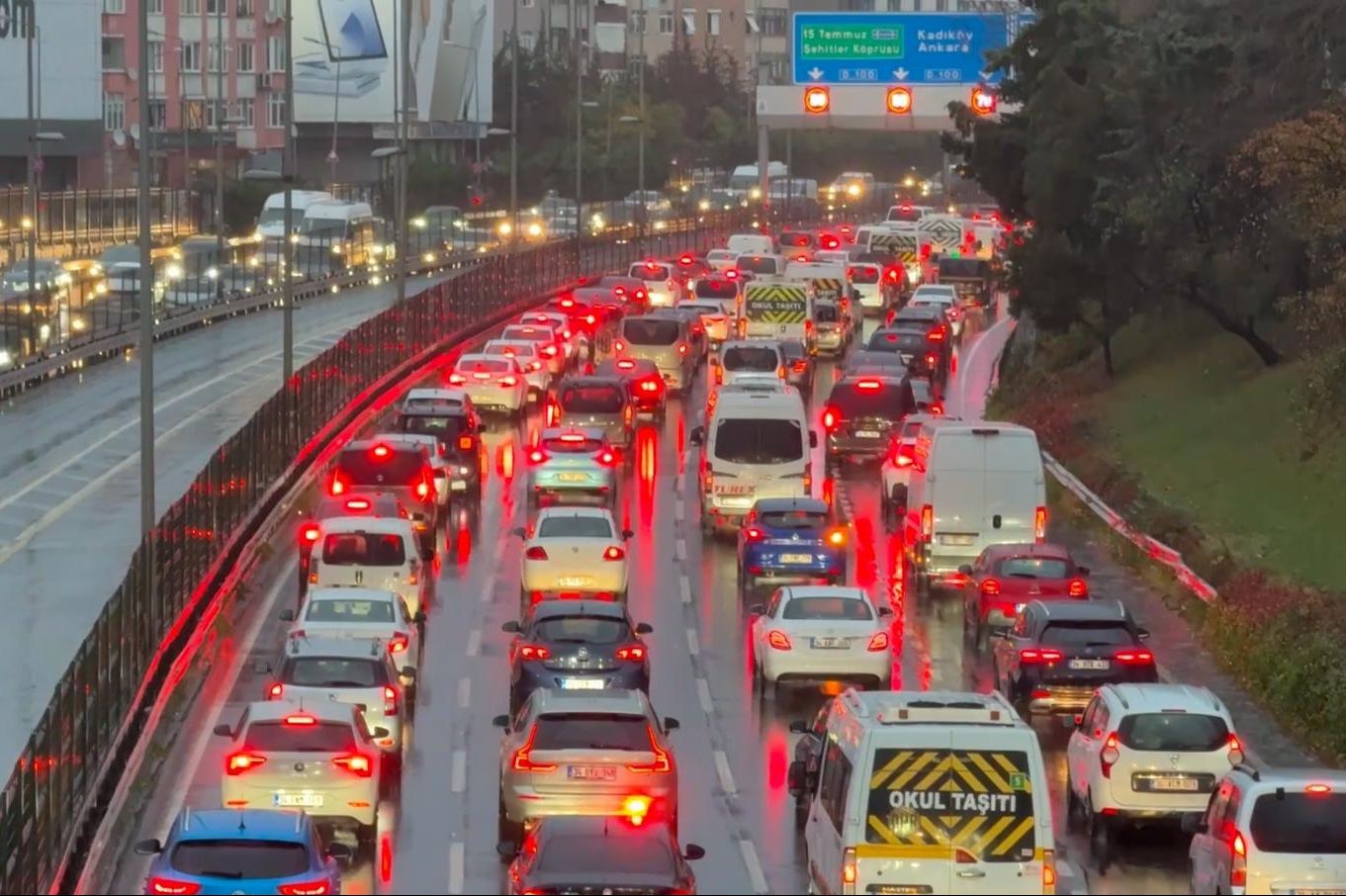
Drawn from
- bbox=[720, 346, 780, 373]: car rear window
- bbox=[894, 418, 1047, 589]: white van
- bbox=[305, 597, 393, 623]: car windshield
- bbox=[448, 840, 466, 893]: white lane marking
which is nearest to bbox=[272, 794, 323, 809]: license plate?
bbox=[448, 840, 466, 893]: white lane marking

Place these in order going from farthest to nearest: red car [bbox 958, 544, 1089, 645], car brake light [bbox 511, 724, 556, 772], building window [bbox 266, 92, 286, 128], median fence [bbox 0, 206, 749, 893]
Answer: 1. building window [bbox 266, 92, 286, 128]
2. red car [bbox 958, 544, 1089, 645]
3. car brake light [bbox 511, 724, 556, 772]
4. median fence [bbox 0, 206, 749, 893]

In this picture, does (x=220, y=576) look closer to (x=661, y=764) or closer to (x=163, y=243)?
(x=661, y=764)

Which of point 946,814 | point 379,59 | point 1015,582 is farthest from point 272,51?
point 946,814

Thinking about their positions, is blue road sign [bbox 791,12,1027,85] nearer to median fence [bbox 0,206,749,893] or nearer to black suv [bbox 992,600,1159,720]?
median fence [bbox 0,206,749,893]

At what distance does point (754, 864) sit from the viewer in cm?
2338

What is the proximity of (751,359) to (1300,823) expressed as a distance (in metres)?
40.4

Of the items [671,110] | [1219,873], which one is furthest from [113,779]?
[671,110]

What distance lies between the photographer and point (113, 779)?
26.6 metres

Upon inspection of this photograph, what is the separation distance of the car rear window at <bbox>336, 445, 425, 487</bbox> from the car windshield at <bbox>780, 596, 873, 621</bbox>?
41.2 ft

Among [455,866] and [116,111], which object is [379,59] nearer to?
[116,111]

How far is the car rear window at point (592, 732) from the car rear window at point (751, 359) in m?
36.5

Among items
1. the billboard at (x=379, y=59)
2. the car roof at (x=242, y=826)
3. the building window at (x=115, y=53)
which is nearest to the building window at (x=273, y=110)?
the billboard at (x=379, y=59)

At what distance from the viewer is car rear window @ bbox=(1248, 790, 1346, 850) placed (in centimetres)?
1933

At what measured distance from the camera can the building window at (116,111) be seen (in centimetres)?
14762
